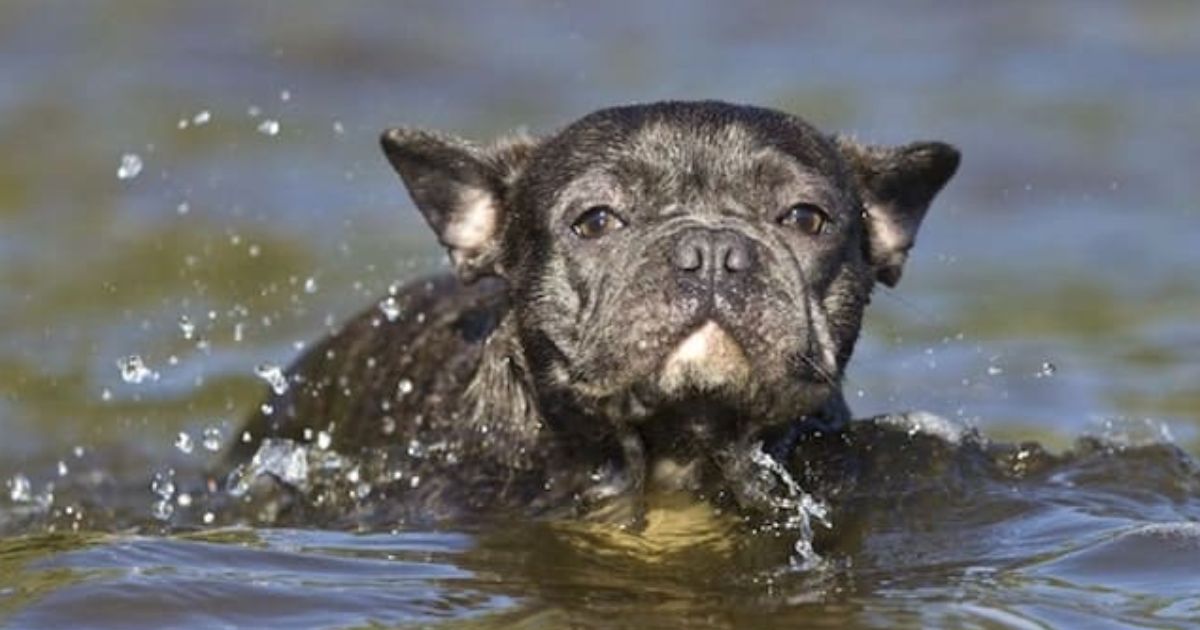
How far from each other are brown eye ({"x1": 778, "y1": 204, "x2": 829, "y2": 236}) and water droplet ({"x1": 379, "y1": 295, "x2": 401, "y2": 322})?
303cm

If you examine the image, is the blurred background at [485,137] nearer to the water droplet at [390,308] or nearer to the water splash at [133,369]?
the water splash at [133,369]

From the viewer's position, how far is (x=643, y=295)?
9.34 m

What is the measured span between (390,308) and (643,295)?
3.40 metres

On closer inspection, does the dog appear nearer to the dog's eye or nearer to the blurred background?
the dog's eye

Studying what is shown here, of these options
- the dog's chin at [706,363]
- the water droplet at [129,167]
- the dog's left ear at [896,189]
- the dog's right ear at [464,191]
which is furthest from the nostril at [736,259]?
the water droplet at [129,167]

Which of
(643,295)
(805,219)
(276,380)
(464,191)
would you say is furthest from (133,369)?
(643,295)

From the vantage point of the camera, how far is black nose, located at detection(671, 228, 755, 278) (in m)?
9.22

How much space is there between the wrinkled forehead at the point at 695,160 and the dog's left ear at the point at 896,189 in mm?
582

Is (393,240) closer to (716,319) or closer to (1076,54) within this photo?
(1076,54)

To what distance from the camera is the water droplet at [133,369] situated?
13016 millimetres

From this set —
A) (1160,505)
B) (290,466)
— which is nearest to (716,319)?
(1160,505)

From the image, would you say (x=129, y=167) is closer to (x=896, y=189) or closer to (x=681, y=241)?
(x=896, y=189)

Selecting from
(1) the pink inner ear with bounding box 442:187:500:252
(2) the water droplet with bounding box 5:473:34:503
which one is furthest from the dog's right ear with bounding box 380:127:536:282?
(2) the water droplet with bounding box 5:473:34:503

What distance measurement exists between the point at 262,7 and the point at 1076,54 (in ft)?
20.0
